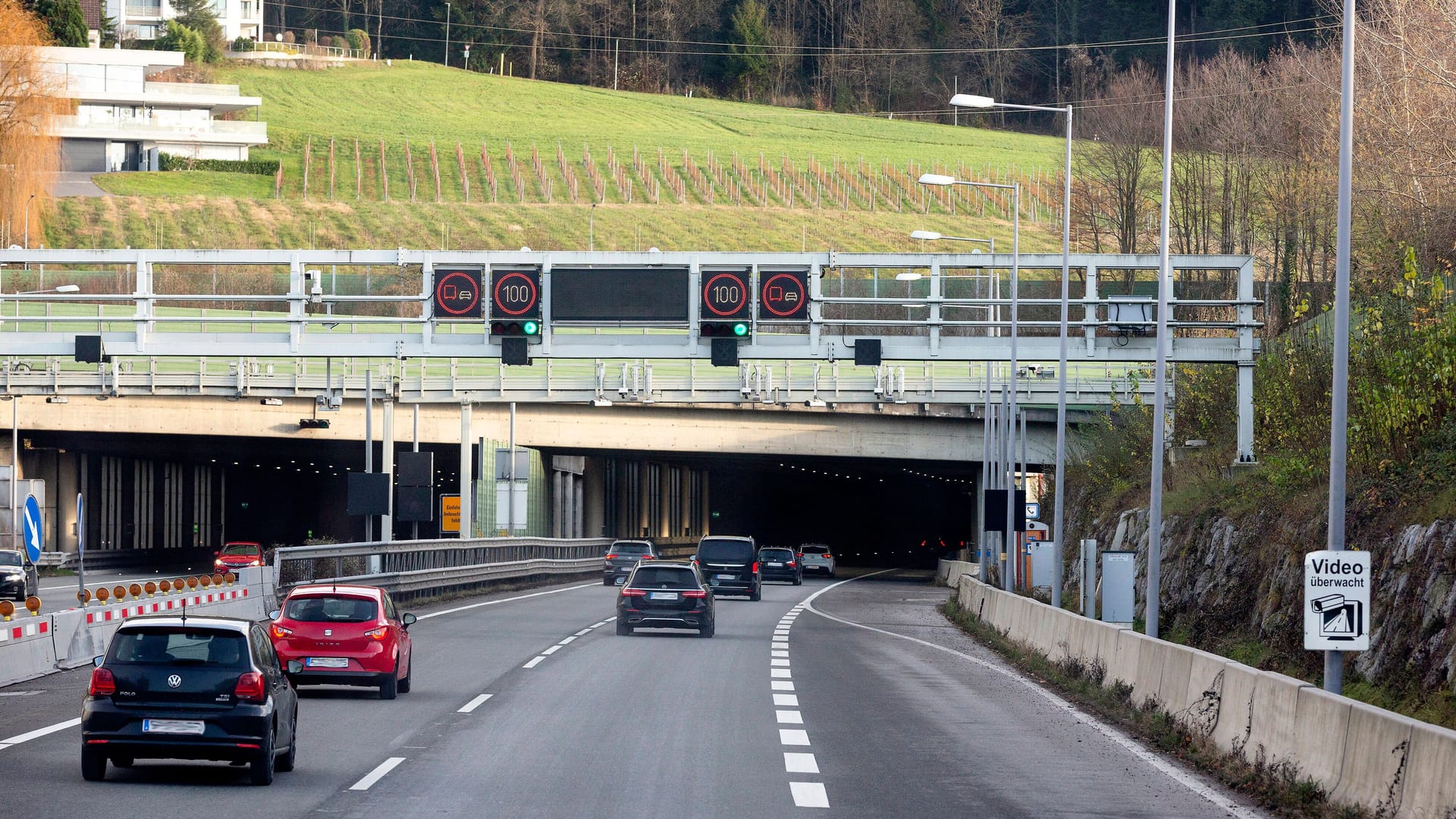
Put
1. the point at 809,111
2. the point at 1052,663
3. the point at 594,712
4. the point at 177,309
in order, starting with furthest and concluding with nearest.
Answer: the point at 809,111 < the point at 177,309 < the point at 1052,663 < the point at 594,712

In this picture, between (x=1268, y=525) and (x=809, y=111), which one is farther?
(x=809, y=111)

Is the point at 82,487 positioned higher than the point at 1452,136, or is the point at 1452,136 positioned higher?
the point at 1452,136

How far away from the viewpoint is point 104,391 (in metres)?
55.2

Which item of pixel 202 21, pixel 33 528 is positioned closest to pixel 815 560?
pixel 33 528

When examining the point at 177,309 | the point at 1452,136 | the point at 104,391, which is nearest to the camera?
the point at 1452,136

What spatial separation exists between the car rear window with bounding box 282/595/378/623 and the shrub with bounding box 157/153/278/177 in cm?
11104

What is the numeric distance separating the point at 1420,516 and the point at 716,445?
5011cm

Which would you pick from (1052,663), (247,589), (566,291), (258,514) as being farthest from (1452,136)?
(258,514)

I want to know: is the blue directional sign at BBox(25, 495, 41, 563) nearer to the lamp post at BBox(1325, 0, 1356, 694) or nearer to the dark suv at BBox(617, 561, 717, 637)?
the dark suv at BBox(617, 561, 717, 637)

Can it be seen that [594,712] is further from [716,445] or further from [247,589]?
[716,445]

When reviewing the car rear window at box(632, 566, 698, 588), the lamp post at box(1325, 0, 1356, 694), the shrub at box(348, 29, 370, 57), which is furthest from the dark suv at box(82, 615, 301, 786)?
the shrub at box(348, 29, 370, 57)

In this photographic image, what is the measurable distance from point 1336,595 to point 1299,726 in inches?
44.2

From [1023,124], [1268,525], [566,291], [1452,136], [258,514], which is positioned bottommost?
[258,514]

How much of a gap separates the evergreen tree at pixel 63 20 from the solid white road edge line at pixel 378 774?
420ft
